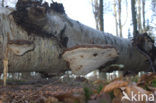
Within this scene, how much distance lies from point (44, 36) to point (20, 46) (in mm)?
606

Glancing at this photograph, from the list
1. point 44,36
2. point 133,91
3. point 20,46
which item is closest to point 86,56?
point 44,36

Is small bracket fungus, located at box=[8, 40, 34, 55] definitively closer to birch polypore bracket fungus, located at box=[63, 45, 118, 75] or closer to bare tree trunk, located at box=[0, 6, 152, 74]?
bare tree trunk, located at box=[0, 6, 152, 74]

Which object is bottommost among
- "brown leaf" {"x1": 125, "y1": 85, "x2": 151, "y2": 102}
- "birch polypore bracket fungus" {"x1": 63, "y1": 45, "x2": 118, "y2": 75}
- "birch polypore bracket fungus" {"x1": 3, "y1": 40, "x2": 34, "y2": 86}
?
"brown leaf" {"x1": 125, "y1": 85, "x2": 151, "y2": 102}

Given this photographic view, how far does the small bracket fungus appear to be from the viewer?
2.45 meters

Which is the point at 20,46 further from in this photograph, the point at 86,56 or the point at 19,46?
the point at 86,56

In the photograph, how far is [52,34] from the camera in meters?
3.16

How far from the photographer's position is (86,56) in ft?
9.44

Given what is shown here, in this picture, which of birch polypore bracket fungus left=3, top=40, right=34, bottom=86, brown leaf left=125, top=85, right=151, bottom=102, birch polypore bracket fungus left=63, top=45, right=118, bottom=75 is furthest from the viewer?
birch polypore bracket fungus left=63, top=45, right=118, bottom=75

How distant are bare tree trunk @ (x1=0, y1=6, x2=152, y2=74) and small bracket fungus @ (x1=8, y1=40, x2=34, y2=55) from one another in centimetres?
15

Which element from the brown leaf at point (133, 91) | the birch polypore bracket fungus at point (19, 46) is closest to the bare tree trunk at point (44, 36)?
the birch polypore bracket fungus at point (19, 46)

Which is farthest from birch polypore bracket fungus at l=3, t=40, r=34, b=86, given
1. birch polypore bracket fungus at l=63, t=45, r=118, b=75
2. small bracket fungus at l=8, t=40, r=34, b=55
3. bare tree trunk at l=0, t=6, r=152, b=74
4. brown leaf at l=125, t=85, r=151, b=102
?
brown leaf at l=125, t=85, r=151, b=102

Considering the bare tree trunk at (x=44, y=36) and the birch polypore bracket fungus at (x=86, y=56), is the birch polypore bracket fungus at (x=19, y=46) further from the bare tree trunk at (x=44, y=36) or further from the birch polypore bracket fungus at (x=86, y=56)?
the birch polypore bracket fungus at (x=86, y=56)

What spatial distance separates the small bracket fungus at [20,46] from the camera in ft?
8.04

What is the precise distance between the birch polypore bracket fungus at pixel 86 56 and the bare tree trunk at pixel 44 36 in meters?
0.16
